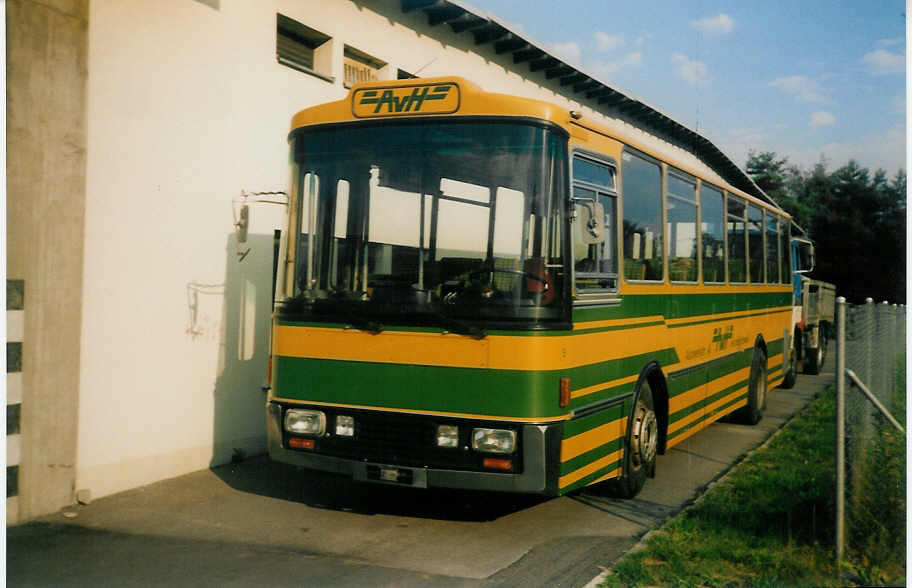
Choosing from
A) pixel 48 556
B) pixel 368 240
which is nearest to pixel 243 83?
pixel 368 240

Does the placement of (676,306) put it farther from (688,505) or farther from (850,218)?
(850,218)

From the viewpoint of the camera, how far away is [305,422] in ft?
21.2

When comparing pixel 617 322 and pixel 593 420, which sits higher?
pixel 617 322

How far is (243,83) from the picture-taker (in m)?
8.95

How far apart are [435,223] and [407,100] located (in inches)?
37.6

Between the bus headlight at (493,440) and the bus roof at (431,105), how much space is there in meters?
2.14

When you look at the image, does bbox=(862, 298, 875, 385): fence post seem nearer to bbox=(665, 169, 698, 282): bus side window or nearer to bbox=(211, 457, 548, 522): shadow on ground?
bbox=(665, 169, 698, 282): bus side window

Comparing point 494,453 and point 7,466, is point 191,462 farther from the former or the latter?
point 494,453

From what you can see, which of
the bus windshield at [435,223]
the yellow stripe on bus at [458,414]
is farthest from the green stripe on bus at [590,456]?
the bus windshield at [435,223]

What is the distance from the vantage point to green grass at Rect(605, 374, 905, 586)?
5.13 m

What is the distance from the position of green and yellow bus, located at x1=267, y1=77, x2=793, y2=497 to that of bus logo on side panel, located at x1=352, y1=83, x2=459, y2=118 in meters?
0.01

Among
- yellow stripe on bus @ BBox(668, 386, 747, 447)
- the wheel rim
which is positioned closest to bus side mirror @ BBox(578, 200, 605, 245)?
the wheel rim

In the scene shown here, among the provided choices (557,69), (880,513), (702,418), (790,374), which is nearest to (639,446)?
(880,513)

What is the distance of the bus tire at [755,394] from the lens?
1170cm
